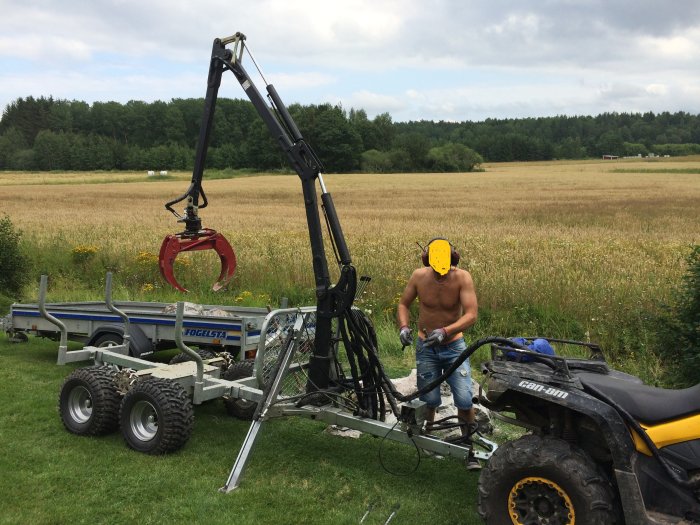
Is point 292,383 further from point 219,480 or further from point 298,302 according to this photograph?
point 298,302

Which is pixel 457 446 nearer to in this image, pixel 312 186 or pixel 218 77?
pixel 312 186

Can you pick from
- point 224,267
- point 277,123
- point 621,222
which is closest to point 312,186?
point 277,123

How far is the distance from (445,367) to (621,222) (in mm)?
20854

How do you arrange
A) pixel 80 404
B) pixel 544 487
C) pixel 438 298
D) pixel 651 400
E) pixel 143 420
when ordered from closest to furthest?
pixel 651 400
pixel 544 487
pixel 438 298
pixel 143 420
pixel 80 404

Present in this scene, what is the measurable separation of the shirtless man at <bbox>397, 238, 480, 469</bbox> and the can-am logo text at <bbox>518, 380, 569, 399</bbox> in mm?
1149

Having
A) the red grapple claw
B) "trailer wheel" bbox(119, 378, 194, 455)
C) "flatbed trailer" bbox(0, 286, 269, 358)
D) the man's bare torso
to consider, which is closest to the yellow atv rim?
the man's bare torso

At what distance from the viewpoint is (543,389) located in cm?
419

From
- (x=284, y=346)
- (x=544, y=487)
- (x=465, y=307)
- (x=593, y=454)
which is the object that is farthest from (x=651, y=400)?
(x=284, y=346)

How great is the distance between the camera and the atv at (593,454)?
12.7 ft

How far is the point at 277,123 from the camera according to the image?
6238mm

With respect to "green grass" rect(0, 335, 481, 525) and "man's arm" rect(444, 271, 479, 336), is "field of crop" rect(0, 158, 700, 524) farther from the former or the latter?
"man's arm" rect(444, 271, 479, 336)

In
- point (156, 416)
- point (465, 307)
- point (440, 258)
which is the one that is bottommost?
point (156, 416)

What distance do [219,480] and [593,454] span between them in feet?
9.58

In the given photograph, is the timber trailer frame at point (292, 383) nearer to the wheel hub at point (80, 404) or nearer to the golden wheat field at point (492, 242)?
the wheel hub at point (80, 404)
